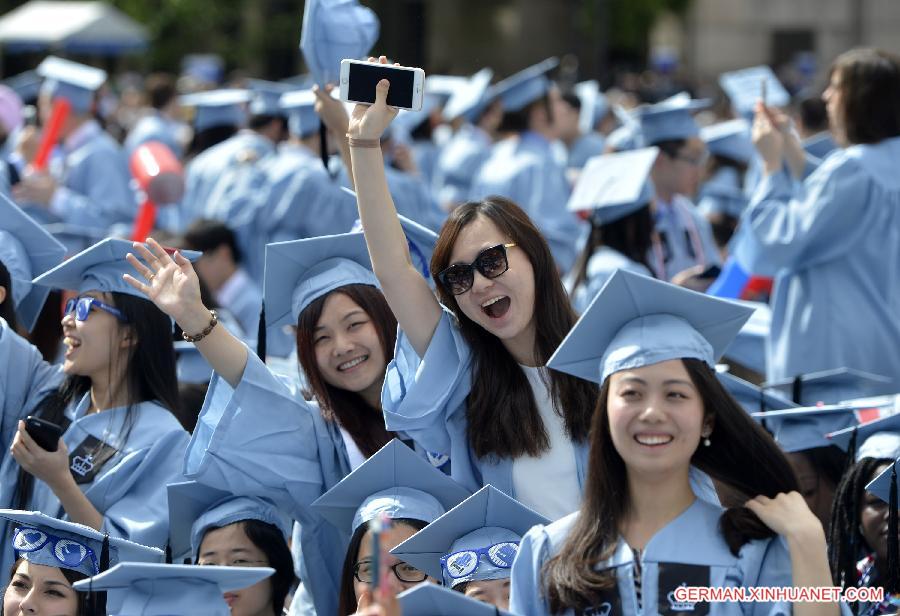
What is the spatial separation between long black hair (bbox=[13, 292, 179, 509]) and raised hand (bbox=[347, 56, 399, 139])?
3.90ft

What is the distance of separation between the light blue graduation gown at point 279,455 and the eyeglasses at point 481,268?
2.25ft

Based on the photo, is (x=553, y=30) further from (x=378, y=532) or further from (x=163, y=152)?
(x=378, y=532)

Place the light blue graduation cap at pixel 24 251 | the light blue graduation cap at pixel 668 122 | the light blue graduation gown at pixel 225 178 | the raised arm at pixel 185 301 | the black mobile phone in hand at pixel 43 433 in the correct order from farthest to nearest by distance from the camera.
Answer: the light blue graduation gown at pixel 225 178, the light blue graduation cap at pixel 668 122, the light blue graduation cap at pixel 24 251, the black mobile phone in hand at pixel 43 433, the raised arm at pixel 185 301

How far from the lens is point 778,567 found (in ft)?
9.78

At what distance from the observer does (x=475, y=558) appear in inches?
141

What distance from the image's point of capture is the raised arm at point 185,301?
3.80m

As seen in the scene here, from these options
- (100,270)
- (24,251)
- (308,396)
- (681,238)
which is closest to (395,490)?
(308,396)

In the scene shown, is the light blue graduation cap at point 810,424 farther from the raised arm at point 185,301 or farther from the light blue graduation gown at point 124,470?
the light blue graduation gown at point 124,470

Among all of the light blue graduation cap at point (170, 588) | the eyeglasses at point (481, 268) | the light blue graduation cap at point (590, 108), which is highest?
the light blue graduation cap at point (590, 108)

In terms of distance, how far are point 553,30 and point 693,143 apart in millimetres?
23206

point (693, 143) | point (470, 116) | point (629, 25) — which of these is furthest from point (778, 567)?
point (629, 25)

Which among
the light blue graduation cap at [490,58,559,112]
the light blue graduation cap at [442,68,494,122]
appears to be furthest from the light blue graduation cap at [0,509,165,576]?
the light blue graduation cap at [442,68,494,122]

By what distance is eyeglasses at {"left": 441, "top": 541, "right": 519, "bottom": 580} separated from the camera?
3.57 meters

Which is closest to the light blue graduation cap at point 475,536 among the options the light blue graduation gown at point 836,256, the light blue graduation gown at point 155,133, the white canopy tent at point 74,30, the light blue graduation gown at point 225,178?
the light blue graduation gown at point 836,256
